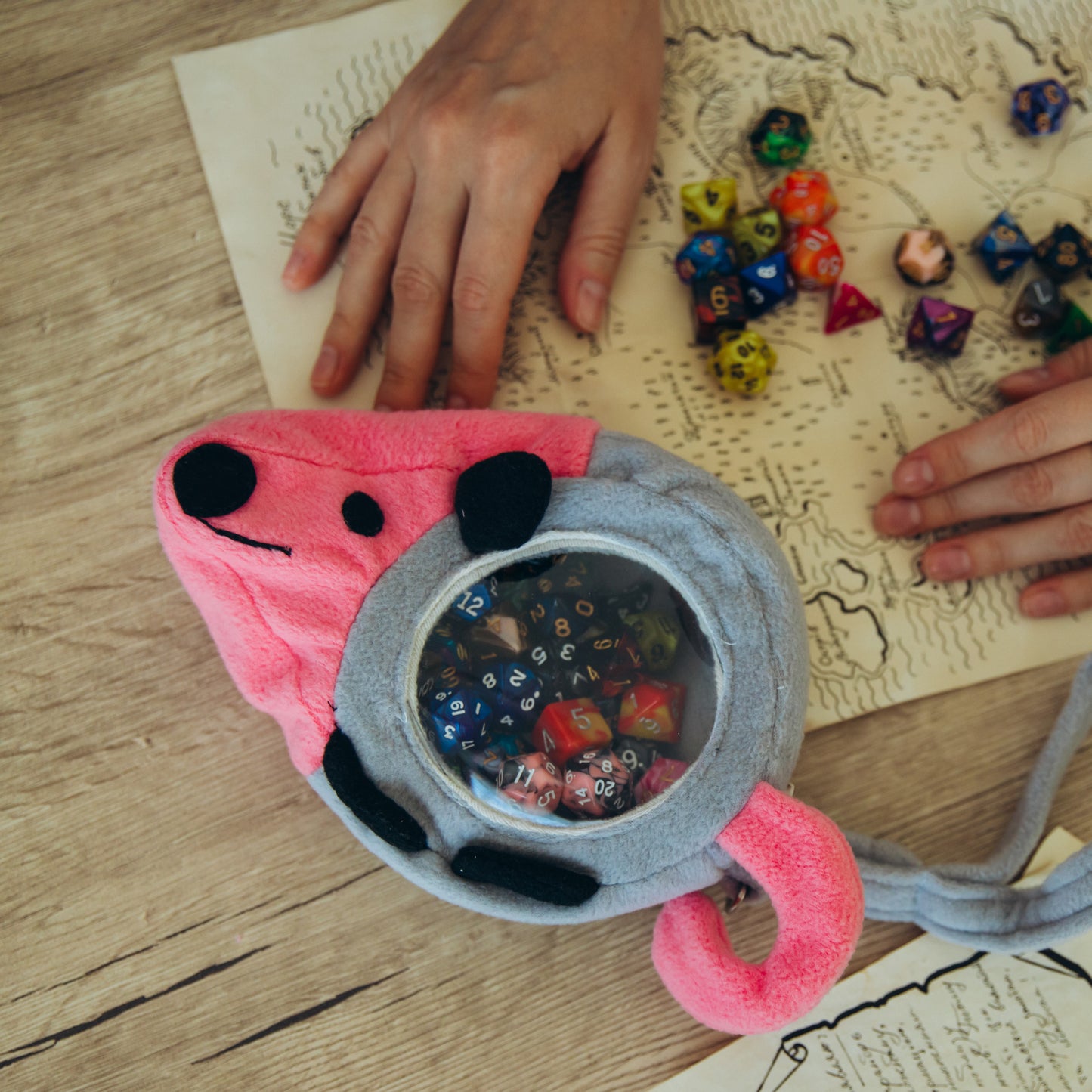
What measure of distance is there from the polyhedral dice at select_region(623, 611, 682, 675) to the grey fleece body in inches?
0.8

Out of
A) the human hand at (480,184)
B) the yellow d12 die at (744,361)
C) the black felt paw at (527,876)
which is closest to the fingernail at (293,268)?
the human hand at (480,184)

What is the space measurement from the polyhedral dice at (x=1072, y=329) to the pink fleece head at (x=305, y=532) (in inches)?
15.8

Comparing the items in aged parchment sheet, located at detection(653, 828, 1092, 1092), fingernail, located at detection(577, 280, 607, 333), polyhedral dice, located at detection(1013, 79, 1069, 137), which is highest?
polyhedral dice, located at detection(1013, 79, 1069, 137)

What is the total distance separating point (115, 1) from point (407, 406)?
407 mm

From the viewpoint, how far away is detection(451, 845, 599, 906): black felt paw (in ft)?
1.36

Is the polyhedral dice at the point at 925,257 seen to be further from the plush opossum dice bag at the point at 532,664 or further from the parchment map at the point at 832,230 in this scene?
the plush opossum dice bag at the point at 532,664

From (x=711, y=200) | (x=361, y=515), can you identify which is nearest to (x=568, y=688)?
(x=361, y=515)

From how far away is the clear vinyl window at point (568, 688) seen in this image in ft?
1.41

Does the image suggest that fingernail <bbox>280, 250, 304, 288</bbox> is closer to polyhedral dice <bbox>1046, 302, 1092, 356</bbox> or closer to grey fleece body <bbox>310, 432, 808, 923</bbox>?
grey fleece body <bbox>310, 432, 808, 923</bbox>

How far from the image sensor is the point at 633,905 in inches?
17.1

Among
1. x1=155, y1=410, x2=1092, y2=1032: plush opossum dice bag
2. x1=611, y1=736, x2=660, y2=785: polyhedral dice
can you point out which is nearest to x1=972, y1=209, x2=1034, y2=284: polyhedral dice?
x1=155, y1=410, x2=1092, y2=1032: plush opossum dice bag

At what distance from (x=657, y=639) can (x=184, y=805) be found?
314 millimetres

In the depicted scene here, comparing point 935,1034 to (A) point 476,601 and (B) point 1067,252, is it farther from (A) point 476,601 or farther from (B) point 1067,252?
(B) point 1067,252

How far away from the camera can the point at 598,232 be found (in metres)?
0.60
